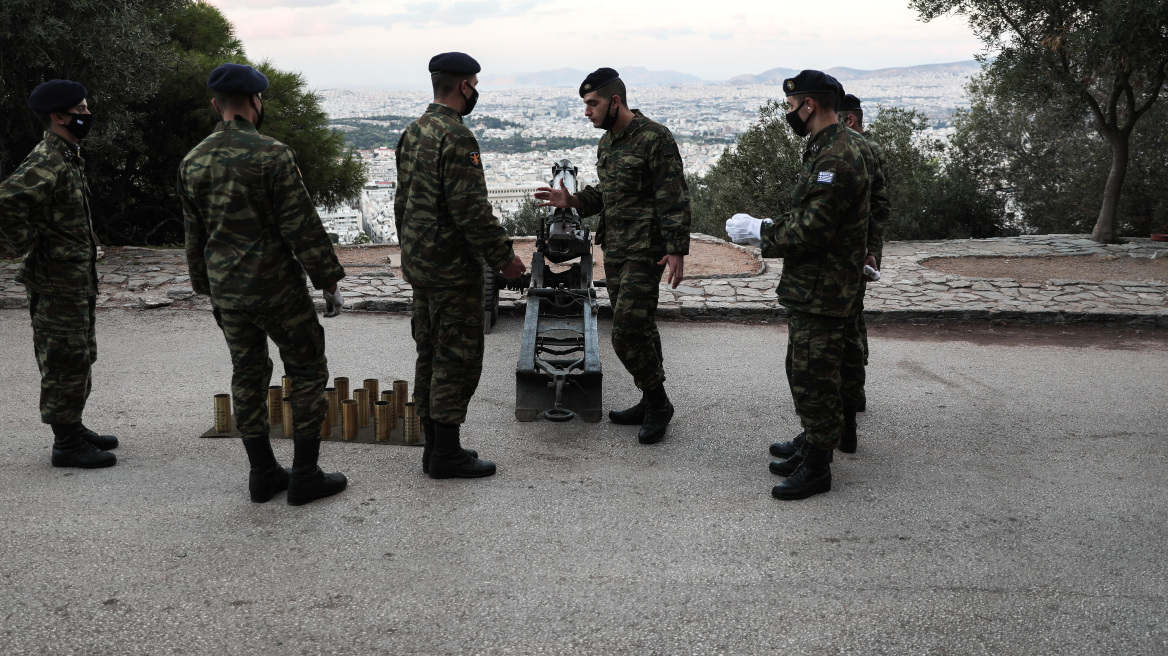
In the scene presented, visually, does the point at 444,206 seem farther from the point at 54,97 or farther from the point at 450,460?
the point at 54,97

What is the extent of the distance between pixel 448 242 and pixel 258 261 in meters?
0.88

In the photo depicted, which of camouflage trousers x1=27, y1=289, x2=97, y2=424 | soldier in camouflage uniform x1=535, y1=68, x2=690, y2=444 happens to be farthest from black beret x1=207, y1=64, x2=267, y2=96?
soldier in camouflage uniform x1=535, y1=68, x2=690, y2=444

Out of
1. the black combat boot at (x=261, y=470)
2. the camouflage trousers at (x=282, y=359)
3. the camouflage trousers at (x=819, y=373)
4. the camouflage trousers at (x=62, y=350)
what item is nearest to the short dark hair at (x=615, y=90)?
the camouflage trousers at (x=819, y=373)

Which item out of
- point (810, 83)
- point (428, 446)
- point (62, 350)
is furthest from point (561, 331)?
point (62, 350)

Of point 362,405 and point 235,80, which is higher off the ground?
point 235,80

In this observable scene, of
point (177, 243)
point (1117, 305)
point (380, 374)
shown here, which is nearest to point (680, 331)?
point (380, 374)

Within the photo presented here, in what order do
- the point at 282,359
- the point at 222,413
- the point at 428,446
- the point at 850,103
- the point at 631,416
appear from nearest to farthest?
the point at 282,359 < the point at 428,446 < the point at 222,413 < the point at 631,416 < the point at 850,103

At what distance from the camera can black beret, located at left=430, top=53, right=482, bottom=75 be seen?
4.24 metres

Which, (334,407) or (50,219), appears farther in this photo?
(334,407)

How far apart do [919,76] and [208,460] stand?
2704 inches

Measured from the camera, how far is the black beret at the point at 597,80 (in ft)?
16.3

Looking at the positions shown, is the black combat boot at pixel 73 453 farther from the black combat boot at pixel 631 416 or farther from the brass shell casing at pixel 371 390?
the black combat boot at pixel 631 416

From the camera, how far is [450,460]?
4.49m

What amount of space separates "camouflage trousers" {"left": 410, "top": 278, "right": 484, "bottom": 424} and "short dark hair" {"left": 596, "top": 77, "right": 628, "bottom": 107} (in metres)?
1.37
